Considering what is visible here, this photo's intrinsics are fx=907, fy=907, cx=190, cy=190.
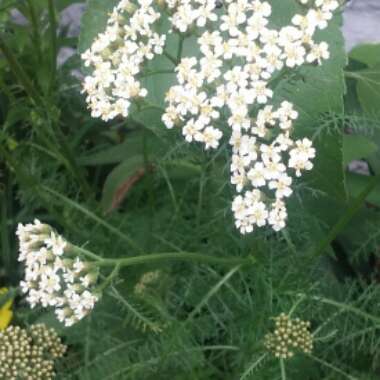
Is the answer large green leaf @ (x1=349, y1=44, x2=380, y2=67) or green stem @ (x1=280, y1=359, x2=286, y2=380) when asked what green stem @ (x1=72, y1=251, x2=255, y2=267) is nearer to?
green stem @ (x1=280, y1=359, x2=286, y2=380)

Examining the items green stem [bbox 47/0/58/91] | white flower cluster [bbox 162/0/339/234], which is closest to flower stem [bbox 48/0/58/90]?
green stem [bbox 47/0/58/91]

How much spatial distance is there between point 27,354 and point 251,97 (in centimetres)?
62

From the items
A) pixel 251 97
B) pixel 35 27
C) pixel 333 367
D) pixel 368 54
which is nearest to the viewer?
pixel 251 97

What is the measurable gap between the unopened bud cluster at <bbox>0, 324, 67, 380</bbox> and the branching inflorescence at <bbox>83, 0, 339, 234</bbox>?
1.49 ft

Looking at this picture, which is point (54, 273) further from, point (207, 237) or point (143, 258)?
point (207, 237)

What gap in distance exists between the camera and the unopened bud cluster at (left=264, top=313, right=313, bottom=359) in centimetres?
138

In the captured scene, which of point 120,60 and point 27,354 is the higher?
point 120,60

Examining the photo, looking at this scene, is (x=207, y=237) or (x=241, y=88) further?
(x=207, y=237)

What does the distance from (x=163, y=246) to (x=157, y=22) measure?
47 centimetres

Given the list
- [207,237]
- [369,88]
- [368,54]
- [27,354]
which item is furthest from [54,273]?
[368,54]

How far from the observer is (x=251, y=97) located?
1270 mm

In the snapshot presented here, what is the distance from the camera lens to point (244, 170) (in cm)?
131

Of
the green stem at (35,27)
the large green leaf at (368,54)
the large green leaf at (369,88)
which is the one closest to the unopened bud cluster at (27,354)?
the green stem at (35,27)

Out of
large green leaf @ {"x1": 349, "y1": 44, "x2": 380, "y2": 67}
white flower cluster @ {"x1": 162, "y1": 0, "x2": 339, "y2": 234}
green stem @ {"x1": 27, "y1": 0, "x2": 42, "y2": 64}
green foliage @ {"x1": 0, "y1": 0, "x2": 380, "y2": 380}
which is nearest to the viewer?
white flower cluster @ {"x1": 162, "y1": 0, "x2": 339, "y2": 234}
